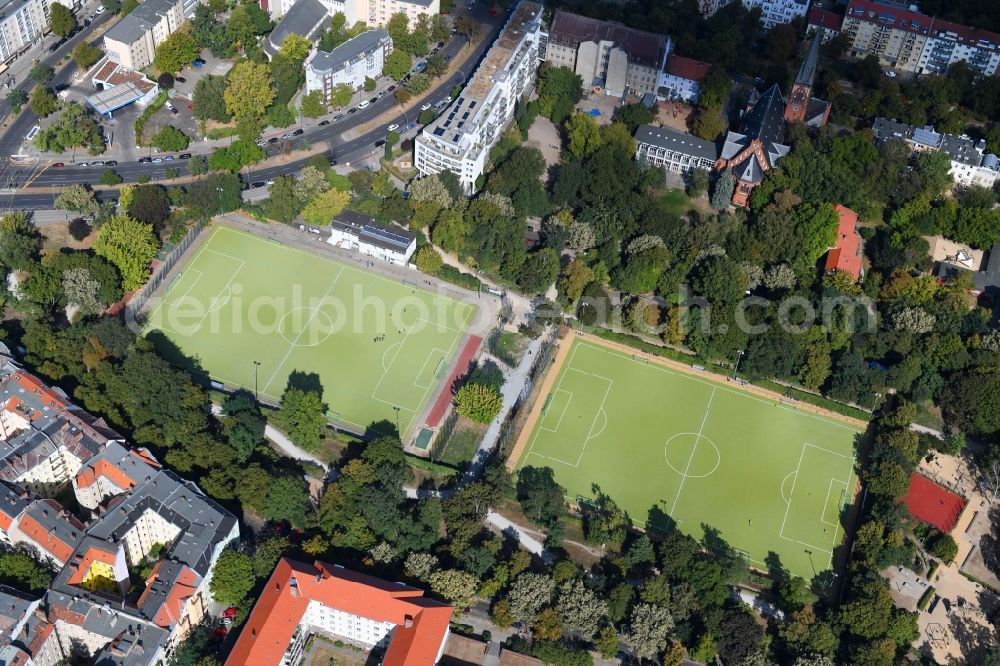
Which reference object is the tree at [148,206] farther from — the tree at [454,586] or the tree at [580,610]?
the tree at [580,610]

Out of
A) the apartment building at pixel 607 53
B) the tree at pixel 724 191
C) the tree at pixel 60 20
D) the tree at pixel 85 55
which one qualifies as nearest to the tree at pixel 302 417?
the tree at pixel 724 191

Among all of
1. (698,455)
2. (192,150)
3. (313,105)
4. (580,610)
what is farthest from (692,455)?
(192,150)

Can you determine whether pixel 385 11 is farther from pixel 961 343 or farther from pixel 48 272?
Result: pixel 961 343

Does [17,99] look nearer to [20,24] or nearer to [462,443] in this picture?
[20,24]

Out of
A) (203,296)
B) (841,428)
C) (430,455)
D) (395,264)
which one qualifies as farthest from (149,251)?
(841,428)

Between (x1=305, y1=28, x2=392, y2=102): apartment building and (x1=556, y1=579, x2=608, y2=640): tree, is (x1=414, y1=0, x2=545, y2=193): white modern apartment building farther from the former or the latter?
(x1=556, y1=579, x2=608, y2=640): tree

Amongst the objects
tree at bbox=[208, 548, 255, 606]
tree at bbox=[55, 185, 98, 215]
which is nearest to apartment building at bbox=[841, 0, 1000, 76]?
tree at bbox=[55, 185, 98, 215]
